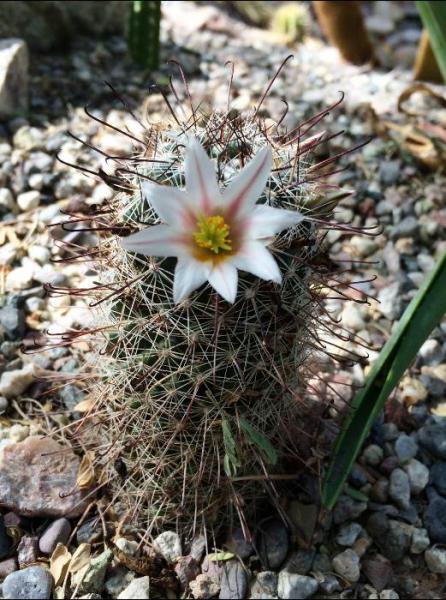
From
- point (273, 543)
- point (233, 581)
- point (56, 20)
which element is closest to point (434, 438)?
point (273, 543)

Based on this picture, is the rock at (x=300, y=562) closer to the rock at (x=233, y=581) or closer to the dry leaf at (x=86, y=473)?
the rock at (x=233, y=581)

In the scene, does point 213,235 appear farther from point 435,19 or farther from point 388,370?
point 435,19

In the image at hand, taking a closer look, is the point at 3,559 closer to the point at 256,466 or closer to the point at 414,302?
the point at 256,466

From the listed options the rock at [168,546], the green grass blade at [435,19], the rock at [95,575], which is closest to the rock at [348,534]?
the rock at [168,546]

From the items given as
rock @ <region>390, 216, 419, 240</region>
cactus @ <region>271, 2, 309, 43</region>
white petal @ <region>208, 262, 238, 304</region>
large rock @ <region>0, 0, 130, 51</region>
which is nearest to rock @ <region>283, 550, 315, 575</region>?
white petal @ <region>208, 262, 238, 304</region>

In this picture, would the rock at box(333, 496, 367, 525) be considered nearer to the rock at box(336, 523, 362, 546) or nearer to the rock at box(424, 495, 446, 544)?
the rock at box(336, 523, 362, 546)
